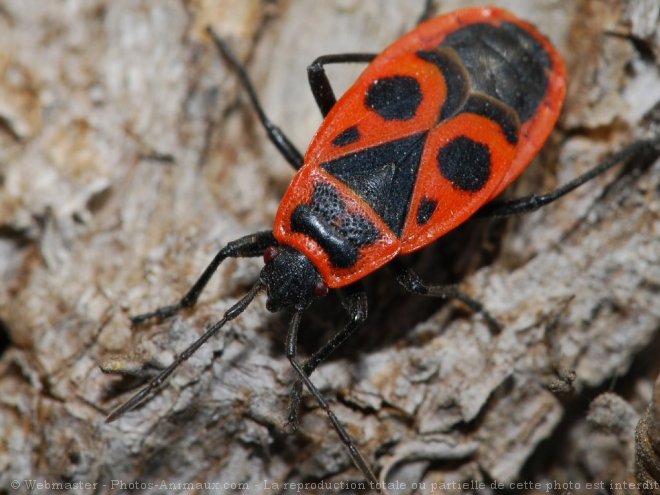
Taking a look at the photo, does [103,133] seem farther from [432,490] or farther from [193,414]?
[432,490]

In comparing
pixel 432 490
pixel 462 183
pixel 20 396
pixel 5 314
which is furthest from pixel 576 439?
pixel 5 314

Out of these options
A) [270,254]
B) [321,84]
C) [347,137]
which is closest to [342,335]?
[270,254]

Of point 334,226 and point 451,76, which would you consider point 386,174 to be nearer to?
point 334,226

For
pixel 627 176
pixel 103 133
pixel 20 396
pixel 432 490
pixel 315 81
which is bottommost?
pixel 432 490

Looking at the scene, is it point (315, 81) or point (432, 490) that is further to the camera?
point (315, 81)

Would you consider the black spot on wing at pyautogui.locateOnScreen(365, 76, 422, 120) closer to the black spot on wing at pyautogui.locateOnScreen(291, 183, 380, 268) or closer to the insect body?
the insect body

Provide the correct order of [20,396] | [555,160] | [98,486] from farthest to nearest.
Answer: [555,160] → [20,396] → [98,486]

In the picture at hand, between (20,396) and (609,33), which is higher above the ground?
(20,396)
